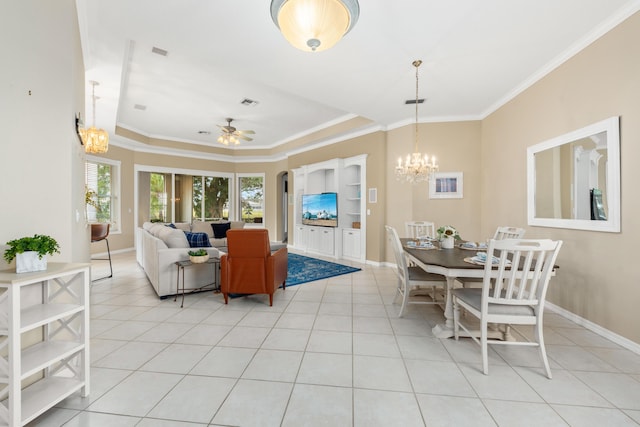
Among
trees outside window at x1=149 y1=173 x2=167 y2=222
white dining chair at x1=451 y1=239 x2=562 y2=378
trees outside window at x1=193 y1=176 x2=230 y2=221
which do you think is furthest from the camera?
trees outside window at x1=193 y1=176 x2=230 y2=221

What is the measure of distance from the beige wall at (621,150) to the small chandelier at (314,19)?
263cm

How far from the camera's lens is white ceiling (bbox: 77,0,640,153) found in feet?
8.36

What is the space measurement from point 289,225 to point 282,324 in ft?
18.9

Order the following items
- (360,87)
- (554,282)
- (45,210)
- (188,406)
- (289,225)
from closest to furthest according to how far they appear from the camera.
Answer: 1. (188,406)
2. (45,210)
3. (554,282)
4. (360,87)
5. (289,225)

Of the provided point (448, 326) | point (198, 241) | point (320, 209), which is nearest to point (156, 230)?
point (198, 241)

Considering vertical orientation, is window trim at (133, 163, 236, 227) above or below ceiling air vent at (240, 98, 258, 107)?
below

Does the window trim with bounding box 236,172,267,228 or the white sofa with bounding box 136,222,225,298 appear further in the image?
the window trim with bounding box 236,172,267,228

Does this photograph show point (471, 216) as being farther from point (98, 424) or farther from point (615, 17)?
point (98, 424)

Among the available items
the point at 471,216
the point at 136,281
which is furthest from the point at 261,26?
the point at 471,216

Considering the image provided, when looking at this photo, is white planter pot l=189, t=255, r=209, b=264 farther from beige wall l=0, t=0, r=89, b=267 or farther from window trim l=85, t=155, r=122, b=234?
window trim l=85, t=155, r=122, b=234

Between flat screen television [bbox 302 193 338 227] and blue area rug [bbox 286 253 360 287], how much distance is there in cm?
103

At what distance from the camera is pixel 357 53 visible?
3.22 metres

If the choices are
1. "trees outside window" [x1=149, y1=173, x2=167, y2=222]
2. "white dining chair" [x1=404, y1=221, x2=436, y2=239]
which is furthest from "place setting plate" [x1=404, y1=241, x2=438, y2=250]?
"trees outside window" [x1=149, y1=173, x2=167, y2=222]

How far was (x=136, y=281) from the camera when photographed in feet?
15.2
